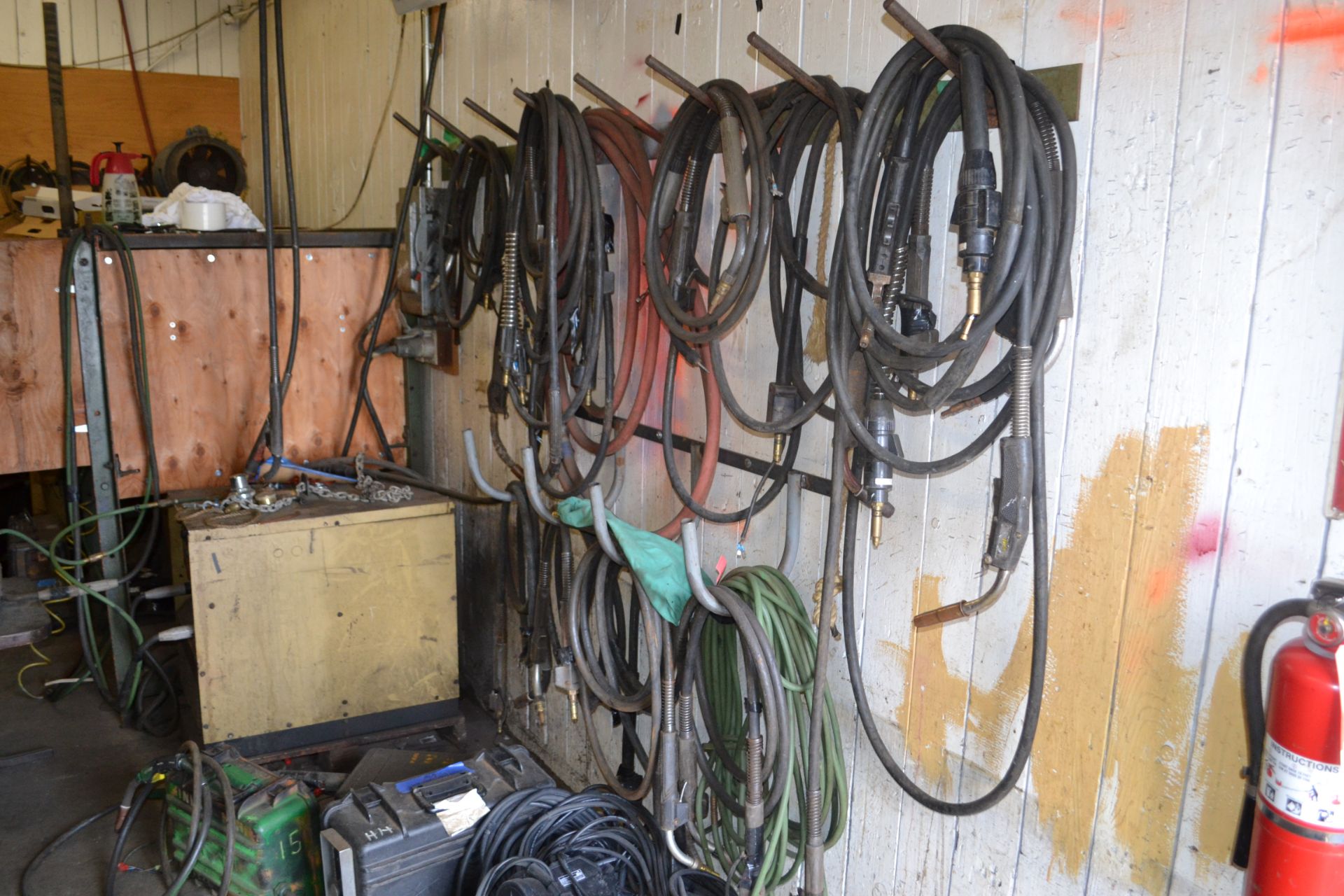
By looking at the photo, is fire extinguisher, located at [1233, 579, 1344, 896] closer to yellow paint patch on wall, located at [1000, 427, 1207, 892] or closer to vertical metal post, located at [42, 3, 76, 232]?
yellow paint patch on wall, located at [1000, 427, 1207, 892]

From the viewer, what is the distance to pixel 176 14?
229 inches

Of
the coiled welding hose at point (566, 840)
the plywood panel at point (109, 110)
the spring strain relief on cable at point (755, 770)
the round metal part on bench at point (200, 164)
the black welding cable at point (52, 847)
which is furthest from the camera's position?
the round metal part on bench at point (200, 164)

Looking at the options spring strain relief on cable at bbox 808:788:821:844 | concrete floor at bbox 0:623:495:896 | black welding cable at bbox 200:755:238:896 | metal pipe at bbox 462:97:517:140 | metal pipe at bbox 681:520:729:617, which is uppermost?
metal pipe at bbox 462:97:517:140

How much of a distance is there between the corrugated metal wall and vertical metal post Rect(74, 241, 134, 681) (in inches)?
86.7

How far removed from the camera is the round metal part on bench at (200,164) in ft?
18.0

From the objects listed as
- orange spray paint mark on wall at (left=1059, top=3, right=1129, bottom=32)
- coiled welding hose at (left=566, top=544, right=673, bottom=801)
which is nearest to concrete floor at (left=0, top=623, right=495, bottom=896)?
coiled welding hose at (left=566, top=544, right=673, bottom=801)

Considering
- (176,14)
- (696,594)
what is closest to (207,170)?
(176,14)

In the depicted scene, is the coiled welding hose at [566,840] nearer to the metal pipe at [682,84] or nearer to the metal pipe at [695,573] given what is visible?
the metal pipe at [695,573]

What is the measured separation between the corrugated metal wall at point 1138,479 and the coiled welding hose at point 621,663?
0.35m

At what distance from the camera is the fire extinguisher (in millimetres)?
1090

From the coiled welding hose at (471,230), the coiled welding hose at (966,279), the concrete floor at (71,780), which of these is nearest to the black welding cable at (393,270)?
the coiled welding hose at (471,230)

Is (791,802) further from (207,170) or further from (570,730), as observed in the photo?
(207,170)

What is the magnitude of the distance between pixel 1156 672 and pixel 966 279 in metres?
0.58

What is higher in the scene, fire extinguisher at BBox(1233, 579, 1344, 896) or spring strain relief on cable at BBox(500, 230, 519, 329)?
spring strain relief on cable at BBox(500, 230, 519, 329)
